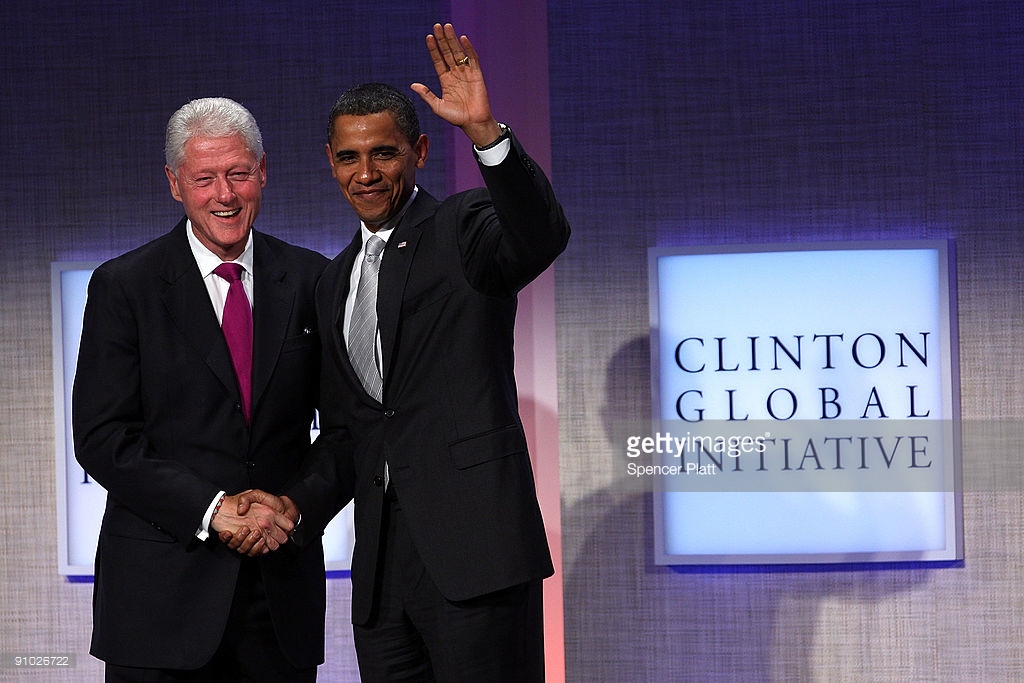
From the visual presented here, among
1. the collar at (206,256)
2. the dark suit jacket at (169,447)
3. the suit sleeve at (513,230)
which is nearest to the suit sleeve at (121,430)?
the dark suit jacket at (169,447)

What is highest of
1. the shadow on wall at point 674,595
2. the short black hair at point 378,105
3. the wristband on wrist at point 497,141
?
the short black hair at point 378,105

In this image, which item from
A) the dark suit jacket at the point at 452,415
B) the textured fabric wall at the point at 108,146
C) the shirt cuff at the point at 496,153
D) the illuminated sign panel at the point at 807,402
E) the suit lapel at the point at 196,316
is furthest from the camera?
the textured fabric wall at the point at 108,146

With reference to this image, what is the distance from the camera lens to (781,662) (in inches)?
131

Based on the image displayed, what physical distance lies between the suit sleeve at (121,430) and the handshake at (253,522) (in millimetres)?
42

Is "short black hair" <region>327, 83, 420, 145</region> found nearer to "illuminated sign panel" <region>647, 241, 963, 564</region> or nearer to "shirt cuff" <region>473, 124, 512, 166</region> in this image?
"shirt cuff" <region>473, 124, 512, 166</region>

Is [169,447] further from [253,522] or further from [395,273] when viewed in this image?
[395,273]

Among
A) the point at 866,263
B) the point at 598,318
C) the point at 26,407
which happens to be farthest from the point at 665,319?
the point at 26,407

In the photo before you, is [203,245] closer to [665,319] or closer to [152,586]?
[152,586]

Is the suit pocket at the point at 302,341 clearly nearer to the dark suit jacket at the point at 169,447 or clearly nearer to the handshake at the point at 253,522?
the dark suit jacket at the point at 169,447

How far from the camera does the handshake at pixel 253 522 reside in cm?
217

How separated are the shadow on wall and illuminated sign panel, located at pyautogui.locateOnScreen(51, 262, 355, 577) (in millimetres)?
775

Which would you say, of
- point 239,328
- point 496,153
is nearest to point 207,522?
point 239,328

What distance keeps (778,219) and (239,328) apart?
1712mm

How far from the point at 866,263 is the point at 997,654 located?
3.98ft
